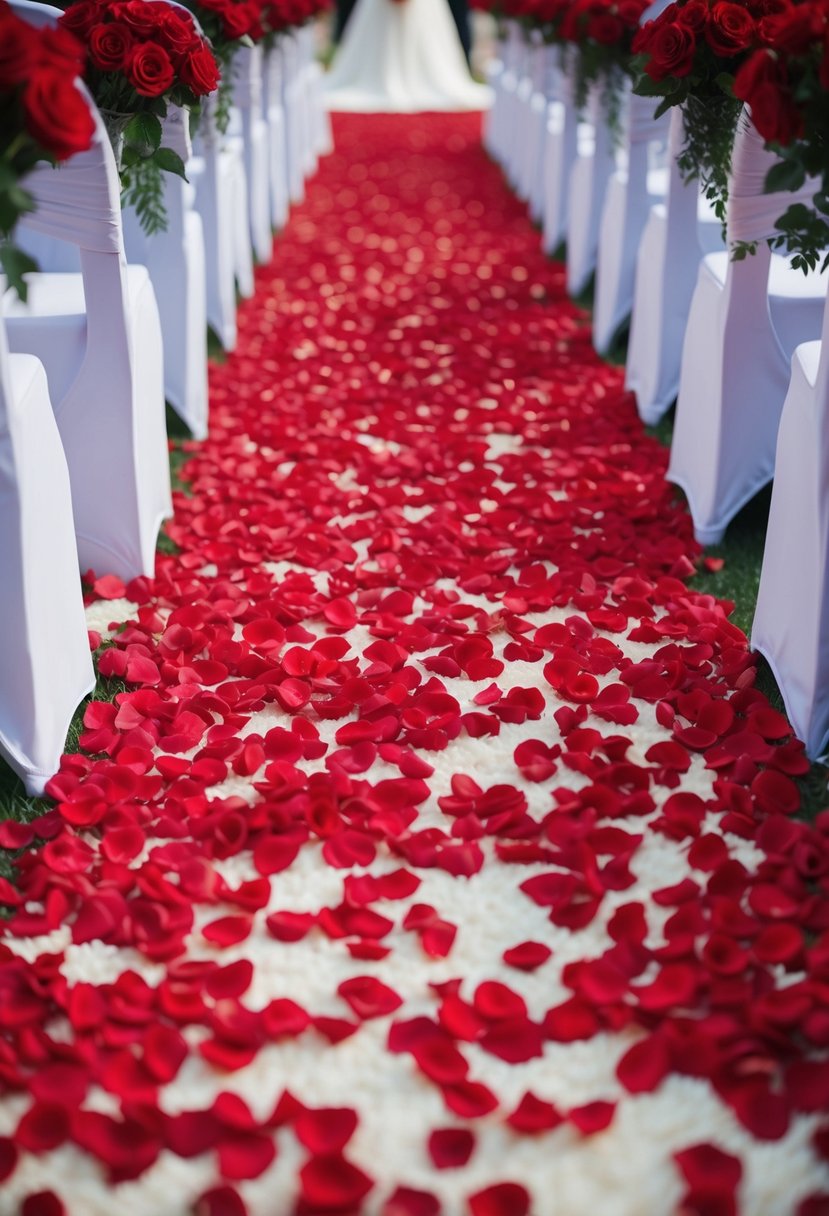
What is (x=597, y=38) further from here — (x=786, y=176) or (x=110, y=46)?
(x=786, y=176)

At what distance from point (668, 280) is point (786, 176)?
1521 mm

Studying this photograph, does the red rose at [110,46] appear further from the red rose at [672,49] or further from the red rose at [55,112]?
the red rose at [672,49]

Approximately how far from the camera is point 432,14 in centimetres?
1029

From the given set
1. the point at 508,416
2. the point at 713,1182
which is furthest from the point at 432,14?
the point at 713,1182

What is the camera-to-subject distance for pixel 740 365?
237 cm

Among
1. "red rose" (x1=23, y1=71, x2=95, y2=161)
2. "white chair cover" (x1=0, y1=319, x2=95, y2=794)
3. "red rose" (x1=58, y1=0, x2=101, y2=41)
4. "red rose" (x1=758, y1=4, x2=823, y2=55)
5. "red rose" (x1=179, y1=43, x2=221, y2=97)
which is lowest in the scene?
"white chair cover" (x1=0, y1=319, x2=95, y2=794)

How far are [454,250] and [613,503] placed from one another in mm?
2780

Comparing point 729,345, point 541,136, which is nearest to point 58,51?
point 729,345

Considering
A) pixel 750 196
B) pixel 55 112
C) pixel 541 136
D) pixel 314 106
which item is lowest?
pixel 314 106

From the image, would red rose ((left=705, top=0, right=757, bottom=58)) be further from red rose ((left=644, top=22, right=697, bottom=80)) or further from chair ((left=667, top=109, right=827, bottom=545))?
chair ((left=667, top=109, right=827, bottom=545))

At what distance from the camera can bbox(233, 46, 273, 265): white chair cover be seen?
4.19m

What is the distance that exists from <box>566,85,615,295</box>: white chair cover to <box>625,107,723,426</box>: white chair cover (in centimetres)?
96

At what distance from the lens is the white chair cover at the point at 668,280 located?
2.86 meters

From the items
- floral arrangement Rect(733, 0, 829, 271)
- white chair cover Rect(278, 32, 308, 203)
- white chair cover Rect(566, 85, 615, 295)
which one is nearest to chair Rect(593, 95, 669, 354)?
white chair cover Rect(566, 85, 615, 295)
